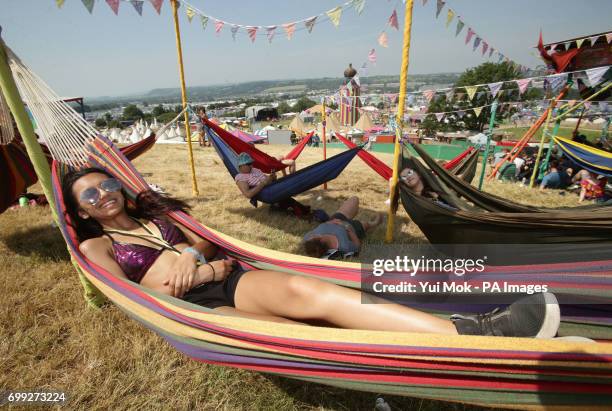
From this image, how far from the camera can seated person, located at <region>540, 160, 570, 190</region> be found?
5398mm

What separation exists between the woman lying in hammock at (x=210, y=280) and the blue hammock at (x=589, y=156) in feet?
16.7

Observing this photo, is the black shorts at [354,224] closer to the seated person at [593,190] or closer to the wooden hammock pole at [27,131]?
the wooden hammock pole at [27,131]

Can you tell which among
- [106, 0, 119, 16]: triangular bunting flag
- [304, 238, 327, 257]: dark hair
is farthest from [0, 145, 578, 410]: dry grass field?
[106, 0, 119, 16]: triangular bunting flag

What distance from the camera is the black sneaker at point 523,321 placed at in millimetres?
990

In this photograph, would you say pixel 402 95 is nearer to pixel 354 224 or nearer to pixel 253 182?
pixel 354 224

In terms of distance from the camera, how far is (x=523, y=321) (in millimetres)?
1039

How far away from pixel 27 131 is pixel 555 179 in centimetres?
737

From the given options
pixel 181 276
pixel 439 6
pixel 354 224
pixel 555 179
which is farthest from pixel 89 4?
pixel 555 179

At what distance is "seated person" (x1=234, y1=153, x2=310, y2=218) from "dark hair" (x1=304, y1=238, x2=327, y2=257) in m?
1.12

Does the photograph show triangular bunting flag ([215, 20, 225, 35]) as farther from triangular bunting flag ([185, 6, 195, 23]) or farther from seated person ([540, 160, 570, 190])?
seated person ([540, 160, 570, 190])

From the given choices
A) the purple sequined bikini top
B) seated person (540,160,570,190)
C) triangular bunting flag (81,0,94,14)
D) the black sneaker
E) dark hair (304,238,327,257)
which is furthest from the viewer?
seated person (540,160,570,190)

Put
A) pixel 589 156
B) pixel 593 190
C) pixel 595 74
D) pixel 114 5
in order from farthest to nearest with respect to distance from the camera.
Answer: pixel 593 190 < pixel 589 156 < pixel 595 74 < pixel 114 5

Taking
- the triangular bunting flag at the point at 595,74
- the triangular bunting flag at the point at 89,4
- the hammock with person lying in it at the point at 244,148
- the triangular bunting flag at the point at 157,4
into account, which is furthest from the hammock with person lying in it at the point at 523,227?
the triangular bunting flag at the point at 595,74

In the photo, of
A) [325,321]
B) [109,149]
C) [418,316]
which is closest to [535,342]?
[418,316]
